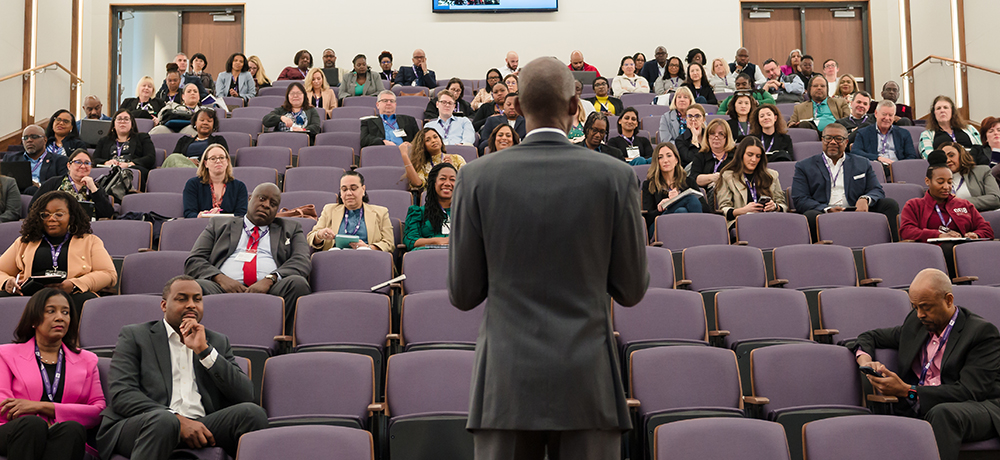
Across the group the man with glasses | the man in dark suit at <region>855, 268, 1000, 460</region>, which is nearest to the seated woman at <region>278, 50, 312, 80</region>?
the man with glasses

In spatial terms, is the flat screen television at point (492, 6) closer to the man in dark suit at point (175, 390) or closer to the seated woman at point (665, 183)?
the seated woman at point (665, 183)

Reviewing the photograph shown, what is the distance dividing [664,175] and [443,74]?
20.3 ft

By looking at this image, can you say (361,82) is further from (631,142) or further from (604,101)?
(631,142)

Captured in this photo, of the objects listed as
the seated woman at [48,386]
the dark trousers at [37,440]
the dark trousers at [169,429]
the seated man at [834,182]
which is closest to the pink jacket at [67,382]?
the seated woman at [48,386]

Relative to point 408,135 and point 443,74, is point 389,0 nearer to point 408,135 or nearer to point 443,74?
point 443,74

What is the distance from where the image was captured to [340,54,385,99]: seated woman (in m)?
9.41

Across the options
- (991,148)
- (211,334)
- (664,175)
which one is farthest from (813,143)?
(211,334)

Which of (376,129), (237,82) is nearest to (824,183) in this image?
(376,129)

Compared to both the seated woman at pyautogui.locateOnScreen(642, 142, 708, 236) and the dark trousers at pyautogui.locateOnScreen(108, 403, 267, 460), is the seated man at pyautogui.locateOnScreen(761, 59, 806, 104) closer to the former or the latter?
the seated woman at pyautogui.locateOnScreen(642, 142, 708, 236)

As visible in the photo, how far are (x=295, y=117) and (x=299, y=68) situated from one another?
125 inches

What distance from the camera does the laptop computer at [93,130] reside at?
713 cm

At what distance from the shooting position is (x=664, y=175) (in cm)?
555

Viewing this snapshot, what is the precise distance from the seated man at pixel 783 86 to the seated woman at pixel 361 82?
13.8 ft

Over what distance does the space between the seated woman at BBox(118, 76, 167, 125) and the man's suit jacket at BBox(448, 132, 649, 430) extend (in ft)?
24.1
